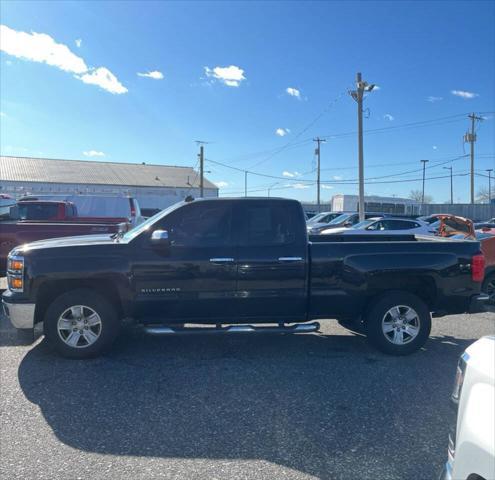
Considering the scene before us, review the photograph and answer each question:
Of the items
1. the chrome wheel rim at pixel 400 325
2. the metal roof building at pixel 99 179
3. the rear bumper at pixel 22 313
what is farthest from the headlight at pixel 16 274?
the metal roof building at pixel 99 179

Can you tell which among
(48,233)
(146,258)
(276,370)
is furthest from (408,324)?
(48,233)

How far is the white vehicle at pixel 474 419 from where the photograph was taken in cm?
159

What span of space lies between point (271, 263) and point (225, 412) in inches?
74.6

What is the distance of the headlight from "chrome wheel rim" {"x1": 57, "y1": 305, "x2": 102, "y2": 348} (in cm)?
61

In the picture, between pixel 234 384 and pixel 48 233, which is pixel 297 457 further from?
pixel 48 233

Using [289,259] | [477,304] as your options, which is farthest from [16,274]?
[477,304]

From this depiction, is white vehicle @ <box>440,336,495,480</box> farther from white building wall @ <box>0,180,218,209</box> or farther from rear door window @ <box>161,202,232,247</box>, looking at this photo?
white building wall @ <box>0,180,218,209</box>

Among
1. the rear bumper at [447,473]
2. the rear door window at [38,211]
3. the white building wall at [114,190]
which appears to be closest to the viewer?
the rear bumper at [447,473]

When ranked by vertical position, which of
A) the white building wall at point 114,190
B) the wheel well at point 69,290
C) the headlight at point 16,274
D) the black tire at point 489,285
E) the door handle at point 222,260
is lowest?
the black tire at point 489,285

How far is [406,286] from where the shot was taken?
215 inches

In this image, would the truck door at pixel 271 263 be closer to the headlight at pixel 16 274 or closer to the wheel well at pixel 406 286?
the wheel well at pixel 406 286

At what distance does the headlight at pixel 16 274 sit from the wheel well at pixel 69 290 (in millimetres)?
230

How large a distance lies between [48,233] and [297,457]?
22.2 ft

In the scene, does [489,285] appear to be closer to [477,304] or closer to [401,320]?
[477,304]
